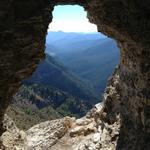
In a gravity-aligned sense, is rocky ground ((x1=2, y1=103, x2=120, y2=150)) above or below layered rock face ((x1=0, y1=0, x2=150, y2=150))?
below

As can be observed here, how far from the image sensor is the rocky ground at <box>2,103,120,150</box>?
1836 inches

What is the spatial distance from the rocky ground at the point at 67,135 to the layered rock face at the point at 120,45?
184 centimetres

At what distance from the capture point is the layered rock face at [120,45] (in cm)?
2753

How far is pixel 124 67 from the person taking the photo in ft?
146

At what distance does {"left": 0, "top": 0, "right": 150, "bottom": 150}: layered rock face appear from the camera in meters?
27.5

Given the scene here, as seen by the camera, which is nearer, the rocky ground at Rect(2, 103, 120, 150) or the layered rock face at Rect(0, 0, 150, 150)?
the layered rock face at Rect(0, 0, 150, 150)

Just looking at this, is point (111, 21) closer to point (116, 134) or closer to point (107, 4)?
point (107, 4)

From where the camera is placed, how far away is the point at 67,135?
56000mm

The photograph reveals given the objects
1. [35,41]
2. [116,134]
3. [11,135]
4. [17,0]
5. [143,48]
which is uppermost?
[17,0]

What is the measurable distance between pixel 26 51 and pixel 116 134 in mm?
19622

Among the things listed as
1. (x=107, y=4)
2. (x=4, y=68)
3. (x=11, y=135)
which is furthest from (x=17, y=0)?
(x=11, y=135)

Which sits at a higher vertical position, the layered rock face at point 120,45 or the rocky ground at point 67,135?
the layered rock face at point 120,45

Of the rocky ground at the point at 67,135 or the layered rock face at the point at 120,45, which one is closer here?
the layered rock face at the point at 120,45

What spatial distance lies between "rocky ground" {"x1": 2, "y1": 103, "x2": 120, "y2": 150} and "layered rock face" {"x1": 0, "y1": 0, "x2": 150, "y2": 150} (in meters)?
1.84
